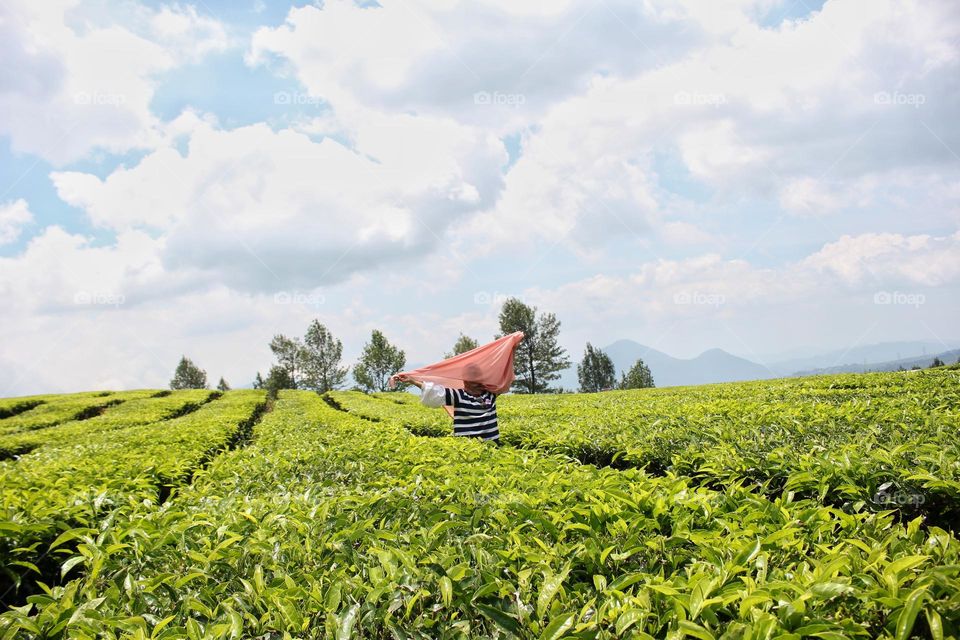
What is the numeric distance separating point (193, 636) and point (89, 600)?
0.71 metres

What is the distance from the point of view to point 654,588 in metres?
1.64

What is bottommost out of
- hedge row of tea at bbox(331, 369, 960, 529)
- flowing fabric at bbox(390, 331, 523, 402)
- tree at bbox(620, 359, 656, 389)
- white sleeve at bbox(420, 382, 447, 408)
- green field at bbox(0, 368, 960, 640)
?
tree at bbox(620, 359, 656, 389)

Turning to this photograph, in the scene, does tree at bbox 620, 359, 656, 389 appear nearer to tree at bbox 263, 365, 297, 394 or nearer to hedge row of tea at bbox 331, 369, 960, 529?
tree at bbox 263, 365, 297, 394

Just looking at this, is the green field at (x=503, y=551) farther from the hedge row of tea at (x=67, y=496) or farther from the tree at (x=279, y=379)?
the tree at (x=279, y=379)

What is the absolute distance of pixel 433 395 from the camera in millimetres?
6633

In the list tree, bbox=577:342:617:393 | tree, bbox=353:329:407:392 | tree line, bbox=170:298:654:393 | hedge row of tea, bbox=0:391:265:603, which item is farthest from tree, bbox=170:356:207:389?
hedge row of tea, bbox=0:391:265:603

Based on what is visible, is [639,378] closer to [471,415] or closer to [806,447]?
[471,415]

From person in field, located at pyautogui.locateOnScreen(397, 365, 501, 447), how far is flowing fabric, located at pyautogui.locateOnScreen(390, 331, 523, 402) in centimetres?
3

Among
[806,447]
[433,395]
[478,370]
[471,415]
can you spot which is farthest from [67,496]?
[806,447]

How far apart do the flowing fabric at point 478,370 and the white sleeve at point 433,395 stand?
270 millimetres

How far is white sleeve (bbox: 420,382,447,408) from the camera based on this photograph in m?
6.61

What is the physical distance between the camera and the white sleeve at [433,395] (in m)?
6.61

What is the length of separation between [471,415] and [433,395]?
0.67 meters

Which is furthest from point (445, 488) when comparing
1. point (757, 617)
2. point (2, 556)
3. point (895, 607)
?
point (2, 556)
